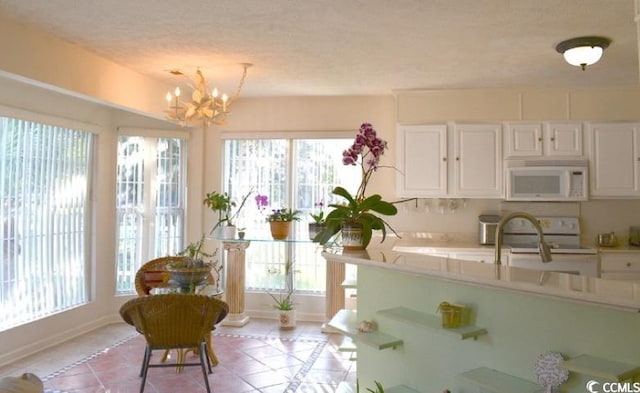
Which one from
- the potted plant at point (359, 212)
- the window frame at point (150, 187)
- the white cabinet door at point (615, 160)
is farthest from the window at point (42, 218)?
the white cabinet door at point (615, 160)

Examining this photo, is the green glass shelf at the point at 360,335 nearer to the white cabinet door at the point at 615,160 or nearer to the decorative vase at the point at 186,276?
the decorative vase at the point at 186,276

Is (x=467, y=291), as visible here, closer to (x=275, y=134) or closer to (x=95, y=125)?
(x=275, y=134)

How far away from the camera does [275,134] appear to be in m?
5.53

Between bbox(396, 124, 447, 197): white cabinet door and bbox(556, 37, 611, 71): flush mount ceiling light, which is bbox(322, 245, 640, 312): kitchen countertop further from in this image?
bbox(396, 124, 447, 197): white cabinet door

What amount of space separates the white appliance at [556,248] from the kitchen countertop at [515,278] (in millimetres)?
2505

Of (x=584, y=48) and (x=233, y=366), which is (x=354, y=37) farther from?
(x=233, y=366)

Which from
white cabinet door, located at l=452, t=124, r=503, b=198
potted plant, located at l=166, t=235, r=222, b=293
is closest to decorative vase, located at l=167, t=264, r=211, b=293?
potted plant, located at l=166, t=235, r=222, b=293

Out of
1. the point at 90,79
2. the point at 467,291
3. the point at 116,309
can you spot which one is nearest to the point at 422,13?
the point at 467,291

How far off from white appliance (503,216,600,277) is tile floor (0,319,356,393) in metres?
1.92

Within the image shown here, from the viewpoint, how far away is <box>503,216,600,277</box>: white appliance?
4.41 meters

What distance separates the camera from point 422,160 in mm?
4918

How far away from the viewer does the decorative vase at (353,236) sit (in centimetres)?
243

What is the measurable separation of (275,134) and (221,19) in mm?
2478

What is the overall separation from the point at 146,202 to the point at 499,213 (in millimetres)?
3893
